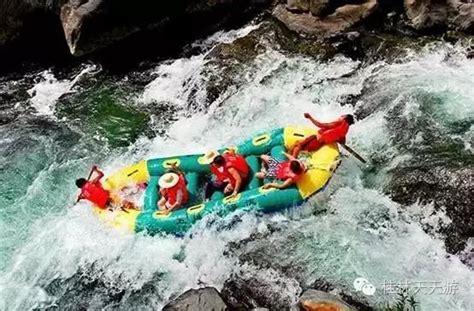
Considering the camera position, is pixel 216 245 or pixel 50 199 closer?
pixel 216 245

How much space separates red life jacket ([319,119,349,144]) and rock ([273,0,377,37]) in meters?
3.71

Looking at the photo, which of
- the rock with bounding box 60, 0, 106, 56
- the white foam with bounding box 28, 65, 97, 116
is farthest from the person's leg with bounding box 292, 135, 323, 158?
the rock with bounding box 60, 0, 106, 56

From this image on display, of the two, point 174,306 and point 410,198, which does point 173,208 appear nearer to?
point 174,306

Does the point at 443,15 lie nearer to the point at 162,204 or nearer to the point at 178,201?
the point at 178,201

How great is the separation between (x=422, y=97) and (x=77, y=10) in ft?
22.1

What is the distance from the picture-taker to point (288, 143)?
381 inches

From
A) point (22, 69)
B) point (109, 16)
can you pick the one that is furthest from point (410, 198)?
point (22, 69)

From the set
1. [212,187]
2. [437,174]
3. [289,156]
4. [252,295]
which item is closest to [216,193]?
[212,187]

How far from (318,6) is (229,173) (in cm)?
497

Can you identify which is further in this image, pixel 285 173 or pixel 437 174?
pixel 437 174

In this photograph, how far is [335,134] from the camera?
9.39 meters

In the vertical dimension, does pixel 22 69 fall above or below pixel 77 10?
below

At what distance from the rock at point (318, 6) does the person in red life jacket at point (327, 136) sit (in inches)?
157

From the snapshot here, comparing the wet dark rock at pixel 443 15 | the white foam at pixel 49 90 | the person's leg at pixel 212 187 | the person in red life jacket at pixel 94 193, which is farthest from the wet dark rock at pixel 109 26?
the person's leg at pixel 212 187
